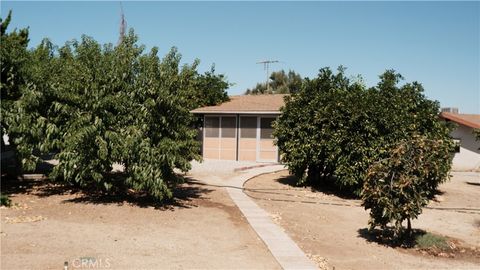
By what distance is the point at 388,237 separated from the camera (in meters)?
9.66

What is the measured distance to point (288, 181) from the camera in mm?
17922

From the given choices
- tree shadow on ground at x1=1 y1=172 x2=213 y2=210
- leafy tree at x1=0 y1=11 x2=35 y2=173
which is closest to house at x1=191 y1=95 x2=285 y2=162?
tree shadow on ground at x1=1 y1=172 x2=213 y2=210

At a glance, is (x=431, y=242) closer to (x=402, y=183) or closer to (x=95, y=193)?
(x=402, y=183)

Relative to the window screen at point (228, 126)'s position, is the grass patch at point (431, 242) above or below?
below

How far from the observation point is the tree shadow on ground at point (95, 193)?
11.8 meters

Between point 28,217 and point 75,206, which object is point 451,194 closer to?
point 75,206

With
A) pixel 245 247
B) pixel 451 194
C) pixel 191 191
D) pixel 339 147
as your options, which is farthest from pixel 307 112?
pixel 245 247

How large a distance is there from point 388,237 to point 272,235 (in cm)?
257

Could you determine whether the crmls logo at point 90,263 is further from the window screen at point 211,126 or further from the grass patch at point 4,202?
the window screen at point 211,126

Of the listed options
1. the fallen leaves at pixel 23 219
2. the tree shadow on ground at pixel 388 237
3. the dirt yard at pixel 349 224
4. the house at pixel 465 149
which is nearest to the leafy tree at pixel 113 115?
the fallen leaves at pixel 23 219

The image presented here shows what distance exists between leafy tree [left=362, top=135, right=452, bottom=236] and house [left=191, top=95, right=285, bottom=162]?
13.4m

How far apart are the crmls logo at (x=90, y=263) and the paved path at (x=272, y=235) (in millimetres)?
2806

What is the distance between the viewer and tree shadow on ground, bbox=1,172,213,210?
1180 cm

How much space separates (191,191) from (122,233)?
17.8ft
